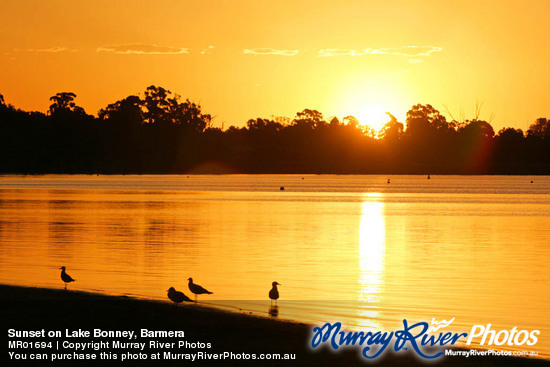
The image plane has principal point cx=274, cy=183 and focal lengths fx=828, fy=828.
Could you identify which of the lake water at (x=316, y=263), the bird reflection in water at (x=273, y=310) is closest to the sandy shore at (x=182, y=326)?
the bird reflection in water at (x=273, y=310)

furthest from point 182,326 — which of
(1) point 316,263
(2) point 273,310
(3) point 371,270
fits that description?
(1) point 316,263

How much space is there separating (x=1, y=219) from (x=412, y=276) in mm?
32573

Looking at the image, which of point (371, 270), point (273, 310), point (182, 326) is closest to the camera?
point (182, 326)

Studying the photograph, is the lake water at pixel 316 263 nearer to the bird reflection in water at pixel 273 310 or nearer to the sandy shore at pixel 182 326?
the bird reflection in water at pixel 273 310

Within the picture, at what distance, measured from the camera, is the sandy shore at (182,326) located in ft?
42.2

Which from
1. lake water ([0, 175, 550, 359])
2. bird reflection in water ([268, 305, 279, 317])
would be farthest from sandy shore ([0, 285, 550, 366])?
lake water ([0, 175, 550, 359])

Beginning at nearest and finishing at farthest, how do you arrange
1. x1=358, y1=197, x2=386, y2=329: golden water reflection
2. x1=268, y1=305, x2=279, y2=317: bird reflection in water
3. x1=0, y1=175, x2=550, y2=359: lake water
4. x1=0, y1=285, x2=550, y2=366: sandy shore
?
x1=0, y1=285, x2=550, y2=366: sandy shore < x1=268, y1=305, x2=279, y2=317: bird reflection in water < x1=358, y1=197, x2=386, y2=329: golden water reflection < x1=0, y1=175, x2=550, y2=359: lake water

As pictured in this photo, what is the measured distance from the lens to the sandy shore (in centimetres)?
1288

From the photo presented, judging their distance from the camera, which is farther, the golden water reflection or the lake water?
the lake water

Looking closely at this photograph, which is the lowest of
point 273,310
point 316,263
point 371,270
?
point 273,310

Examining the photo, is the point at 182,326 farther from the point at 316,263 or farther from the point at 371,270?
the point at 316,263

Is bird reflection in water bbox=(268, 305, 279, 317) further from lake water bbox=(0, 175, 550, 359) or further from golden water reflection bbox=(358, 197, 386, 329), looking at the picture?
golden water reflection bbox=(358, 197, 386, 329)

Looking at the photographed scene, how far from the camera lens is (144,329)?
1443 cm

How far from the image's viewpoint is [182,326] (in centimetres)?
1505
